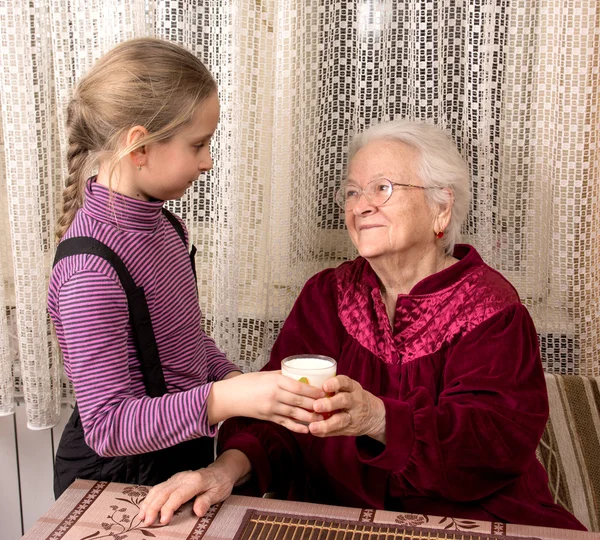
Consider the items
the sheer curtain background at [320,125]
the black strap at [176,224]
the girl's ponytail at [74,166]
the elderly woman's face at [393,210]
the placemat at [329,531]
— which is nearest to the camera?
the placemat at [329,531]

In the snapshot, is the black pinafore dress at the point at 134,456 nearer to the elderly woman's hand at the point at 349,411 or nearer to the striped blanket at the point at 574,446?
the elderly woman's hand at the point at 349,411

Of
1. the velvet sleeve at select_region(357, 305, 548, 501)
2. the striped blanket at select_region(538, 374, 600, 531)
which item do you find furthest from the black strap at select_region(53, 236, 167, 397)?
the striped blanket at select_region(538, 374, 600, 531)

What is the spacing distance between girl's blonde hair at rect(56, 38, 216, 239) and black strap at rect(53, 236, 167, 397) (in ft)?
0.49

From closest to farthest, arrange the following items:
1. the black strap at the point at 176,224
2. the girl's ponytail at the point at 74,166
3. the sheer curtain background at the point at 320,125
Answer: the girl's ponytail at the point at 74,166
the black strap at the point at 176,224
the sheer curtain background at the point at 320,125

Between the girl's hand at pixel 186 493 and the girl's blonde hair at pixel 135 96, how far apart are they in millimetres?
564

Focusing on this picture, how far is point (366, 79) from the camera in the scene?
1973mm

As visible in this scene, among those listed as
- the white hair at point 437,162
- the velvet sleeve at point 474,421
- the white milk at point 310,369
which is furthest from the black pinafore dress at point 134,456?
the white hair at point 437,162

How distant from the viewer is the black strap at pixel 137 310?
1.35 metres

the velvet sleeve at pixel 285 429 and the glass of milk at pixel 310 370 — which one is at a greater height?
the glass of milk at pixel 310 370

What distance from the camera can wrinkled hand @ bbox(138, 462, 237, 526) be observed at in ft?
4.26

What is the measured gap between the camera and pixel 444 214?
5.96ft

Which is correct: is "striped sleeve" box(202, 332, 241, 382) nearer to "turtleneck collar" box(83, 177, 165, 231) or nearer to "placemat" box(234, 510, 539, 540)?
"turtleneck collar" box(83, 177, 165, 231)

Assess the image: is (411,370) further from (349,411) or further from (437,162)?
(437,162)

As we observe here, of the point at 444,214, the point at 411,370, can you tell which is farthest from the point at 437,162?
the point at 411,370
